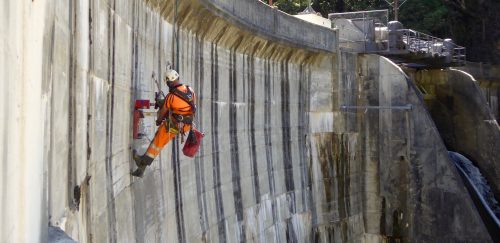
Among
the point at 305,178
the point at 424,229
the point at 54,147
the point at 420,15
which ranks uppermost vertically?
the point at 420,15

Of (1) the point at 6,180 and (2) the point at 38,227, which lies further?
(2) the point at 38,227

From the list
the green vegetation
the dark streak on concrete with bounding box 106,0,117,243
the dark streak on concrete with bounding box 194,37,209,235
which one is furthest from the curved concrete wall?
the dark streak on concrete with bounding box 106,0,117,243

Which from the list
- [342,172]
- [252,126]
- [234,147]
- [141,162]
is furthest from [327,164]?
[141,162]

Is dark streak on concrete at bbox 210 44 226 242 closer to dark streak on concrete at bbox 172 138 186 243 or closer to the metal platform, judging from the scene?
dark streak on concrete at bbox 172 138 186 243

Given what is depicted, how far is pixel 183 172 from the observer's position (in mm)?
9453

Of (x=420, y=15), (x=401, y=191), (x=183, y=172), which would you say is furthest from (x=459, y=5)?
(x=183, y=172)

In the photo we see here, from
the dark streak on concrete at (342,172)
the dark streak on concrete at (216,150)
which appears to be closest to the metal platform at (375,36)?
the dark streak on concrete at (342,172)

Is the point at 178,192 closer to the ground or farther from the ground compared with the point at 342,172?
farther from the ground

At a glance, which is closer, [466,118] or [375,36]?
[375,36]

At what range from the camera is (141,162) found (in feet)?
22.5

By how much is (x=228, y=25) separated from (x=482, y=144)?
31.8 feet

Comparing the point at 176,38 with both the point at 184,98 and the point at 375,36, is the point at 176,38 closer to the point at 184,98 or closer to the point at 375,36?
the point at 184,98

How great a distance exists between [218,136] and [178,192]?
218cm

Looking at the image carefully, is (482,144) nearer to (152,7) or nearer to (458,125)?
(458,125)
